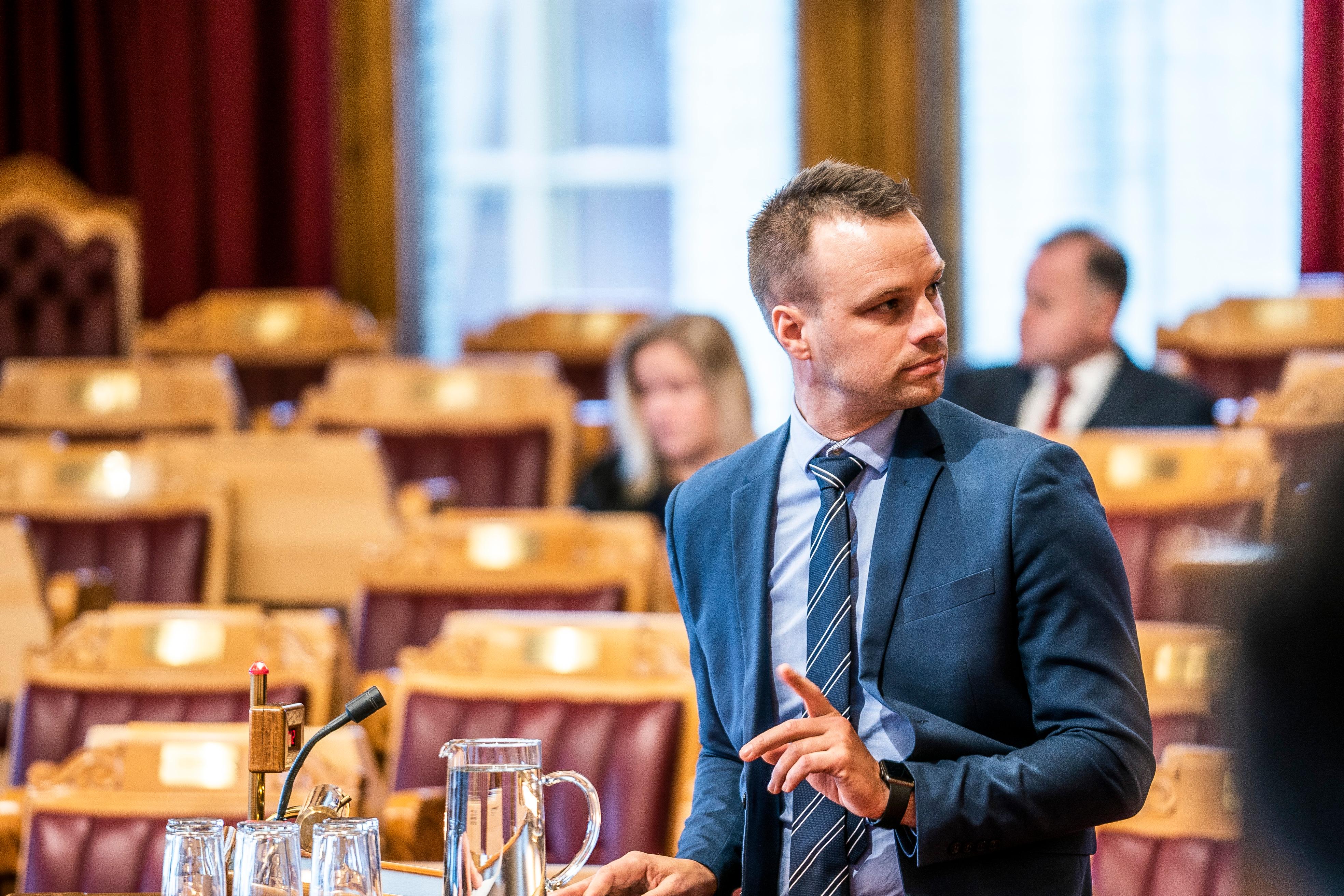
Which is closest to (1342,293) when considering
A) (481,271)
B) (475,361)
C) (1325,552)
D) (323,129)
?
(475,361)

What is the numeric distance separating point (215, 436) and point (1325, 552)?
3042 mm

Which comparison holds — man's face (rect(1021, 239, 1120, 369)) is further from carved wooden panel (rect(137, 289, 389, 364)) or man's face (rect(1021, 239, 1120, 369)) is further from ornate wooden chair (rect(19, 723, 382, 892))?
carved wooden panel (rect(137, 289, 389, 364))

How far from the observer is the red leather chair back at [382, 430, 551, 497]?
349 cm

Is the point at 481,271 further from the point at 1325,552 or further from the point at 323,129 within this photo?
the point at 1325,552

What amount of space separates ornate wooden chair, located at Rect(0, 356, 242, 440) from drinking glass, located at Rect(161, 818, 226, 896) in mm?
2811

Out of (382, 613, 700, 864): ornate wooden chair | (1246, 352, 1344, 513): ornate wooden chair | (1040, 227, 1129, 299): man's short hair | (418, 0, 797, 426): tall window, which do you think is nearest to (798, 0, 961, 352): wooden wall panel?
(418, 0, 797, 426): tall window

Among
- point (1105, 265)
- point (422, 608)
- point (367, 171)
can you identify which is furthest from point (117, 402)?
point (1105, 265)

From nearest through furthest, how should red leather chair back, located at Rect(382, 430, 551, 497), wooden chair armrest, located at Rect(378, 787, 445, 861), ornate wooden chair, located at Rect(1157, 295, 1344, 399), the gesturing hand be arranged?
the gesturing hand, wooden chair armrest, located at Rect(378, 787, 445, 861), red leather chair back, located at Rect(382, 430, 551, 497), ornate wooden chair, located at Rect(1157, 295, 1344, 399)

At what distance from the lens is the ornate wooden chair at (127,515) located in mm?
2938

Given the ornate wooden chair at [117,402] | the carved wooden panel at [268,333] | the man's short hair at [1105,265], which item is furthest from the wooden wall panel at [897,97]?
the ornate wooden chair at [117,402]

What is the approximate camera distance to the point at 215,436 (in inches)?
132

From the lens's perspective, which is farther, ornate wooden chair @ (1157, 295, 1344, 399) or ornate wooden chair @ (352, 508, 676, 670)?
ornate wooden chair @ (1157, 295, 1344, 399)

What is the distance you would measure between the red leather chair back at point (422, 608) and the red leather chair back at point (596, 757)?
1.75ft

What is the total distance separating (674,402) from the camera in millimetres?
2721
